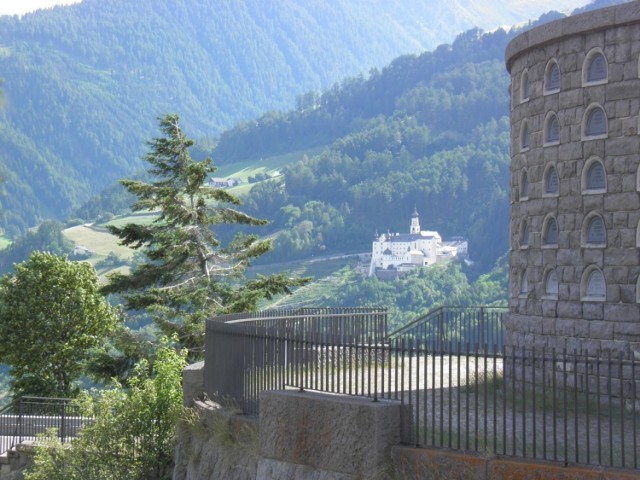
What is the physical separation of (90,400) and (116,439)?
2072 millimetres

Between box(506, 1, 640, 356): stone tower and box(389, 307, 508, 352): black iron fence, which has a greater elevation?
box(506, 1, 640, 356): stone tower

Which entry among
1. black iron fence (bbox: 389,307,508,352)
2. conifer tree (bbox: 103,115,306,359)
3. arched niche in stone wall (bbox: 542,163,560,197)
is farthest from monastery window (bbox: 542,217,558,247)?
conifer tree (bbox: 103,115,306,359)

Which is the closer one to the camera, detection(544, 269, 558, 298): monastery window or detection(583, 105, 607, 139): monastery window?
detection(583, 105, 607, 139): monastery window

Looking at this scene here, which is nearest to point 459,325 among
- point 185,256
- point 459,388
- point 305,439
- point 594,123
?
point 594,123

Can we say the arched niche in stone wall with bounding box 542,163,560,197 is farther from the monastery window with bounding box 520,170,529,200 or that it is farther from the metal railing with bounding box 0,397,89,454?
the metal railing with bounding box 0,397,89,454

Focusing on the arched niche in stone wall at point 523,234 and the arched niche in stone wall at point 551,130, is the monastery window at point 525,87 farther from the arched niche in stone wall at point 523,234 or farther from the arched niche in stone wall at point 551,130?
the arched niche in stone wall at point 523,234

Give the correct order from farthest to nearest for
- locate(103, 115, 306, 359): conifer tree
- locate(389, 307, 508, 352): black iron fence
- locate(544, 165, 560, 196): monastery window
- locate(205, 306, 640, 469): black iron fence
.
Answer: locate(103, 115, 306, 359): conifer tree < locate(389, 307, 508, 352): black iron fence < locate(544, 165, 560, 196): monastery window < locate(205, 306, 640, 469): black iron fence

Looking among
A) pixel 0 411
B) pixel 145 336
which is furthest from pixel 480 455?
pixel 145 336

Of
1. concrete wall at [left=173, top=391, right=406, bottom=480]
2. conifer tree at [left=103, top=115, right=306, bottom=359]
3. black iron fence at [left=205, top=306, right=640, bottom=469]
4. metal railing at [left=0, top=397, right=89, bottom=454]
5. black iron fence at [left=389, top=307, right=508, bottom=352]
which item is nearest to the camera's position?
black iron fence at [left=205, top=306, right=640, bottom=469]

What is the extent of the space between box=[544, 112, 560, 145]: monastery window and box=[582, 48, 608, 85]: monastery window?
0.81 m

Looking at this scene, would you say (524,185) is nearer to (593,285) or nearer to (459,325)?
(593,285)

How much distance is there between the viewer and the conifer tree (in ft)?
118

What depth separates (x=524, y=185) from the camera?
59.4 feet

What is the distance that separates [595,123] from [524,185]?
78.1 inches
